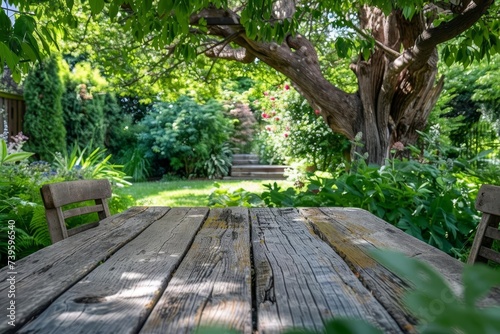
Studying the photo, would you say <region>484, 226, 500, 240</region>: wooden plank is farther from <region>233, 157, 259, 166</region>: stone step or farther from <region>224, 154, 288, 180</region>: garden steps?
<region>233, 157, 259, 166</region>: stone step

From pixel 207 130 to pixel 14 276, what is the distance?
11.3 m

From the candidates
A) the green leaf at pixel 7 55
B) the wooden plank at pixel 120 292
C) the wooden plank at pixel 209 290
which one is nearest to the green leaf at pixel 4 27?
the green leaf at pixel 7 55

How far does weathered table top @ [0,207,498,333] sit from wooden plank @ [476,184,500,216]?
292mm

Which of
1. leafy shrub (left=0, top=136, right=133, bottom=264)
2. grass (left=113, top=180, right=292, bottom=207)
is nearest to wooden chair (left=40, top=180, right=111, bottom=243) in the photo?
leafy shrub (left=0, top=136, right=133, bottom=264)

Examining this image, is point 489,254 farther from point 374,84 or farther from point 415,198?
point 374,84

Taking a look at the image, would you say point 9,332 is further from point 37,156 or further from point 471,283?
point 37,156

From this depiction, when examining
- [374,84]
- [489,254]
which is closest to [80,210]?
[489,254]

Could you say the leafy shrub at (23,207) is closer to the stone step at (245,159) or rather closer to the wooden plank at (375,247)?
the wooden plank at (375,247)

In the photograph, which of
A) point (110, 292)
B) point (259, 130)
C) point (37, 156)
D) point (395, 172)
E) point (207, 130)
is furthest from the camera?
point (259, 130)

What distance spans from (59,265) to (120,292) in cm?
35

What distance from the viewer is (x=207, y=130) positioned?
40.6ft

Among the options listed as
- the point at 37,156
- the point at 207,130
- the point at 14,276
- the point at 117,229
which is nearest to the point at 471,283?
the point at 14,276

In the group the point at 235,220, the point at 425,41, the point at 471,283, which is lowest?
the point at 235,220

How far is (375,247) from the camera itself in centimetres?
→ 142
